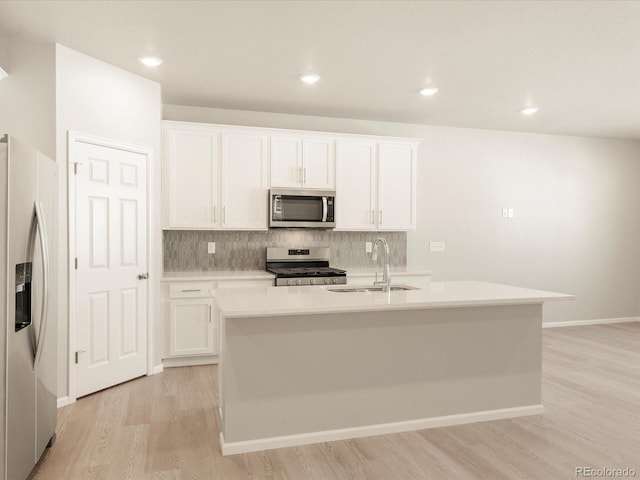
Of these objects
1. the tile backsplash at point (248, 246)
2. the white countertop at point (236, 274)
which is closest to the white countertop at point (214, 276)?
the white countertop at point (236, 274)

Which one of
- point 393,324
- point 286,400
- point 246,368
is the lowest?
point 286,400

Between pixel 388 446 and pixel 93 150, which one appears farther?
pixel 93 150

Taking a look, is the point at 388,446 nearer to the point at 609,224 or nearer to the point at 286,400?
the point at 286,400

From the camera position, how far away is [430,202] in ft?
19.2

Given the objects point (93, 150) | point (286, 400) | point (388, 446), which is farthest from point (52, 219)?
point (388, 446)

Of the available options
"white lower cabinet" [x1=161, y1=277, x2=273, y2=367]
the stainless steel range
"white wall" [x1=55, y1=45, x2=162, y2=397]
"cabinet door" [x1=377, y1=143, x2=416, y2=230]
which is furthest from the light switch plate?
"white wall" [x1=55, y1=45, x2=162, y2=397]

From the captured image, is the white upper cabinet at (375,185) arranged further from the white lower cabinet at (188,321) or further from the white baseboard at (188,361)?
the white baseboard at (188,361)

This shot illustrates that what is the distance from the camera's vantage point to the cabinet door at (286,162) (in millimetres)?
4812

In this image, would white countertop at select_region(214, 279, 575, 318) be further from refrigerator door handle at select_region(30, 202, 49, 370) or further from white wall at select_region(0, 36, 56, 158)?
white wall at select_region(0, 36, 56, 158)

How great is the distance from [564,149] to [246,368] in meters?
5.60

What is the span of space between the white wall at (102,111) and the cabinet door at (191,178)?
0.22 m

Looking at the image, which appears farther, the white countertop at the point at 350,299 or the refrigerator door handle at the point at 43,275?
the white countertop at the point at 350,299

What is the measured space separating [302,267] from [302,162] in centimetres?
113

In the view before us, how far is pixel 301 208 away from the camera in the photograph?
16.0 ft
